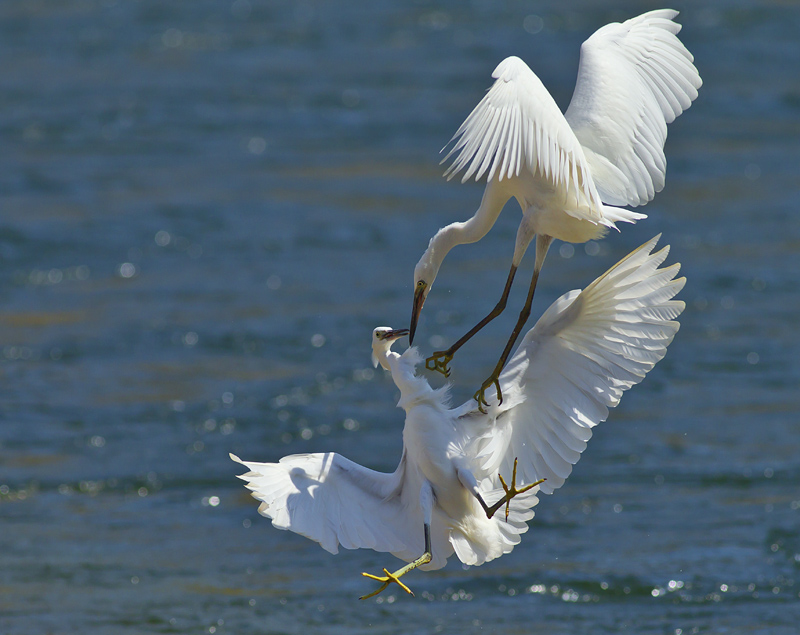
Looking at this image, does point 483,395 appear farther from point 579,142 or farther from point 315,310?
point 315,310

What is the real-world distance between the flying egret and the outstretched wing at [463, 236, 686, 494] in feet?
0.71

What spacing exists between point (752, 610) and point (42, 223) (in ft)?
34.1

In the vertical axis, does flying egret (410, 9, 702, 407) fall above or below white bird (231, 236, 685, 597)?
above

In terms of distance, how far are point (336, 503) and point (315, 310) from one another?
6993 mm

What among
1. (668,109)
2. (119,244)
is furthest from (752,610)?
(119,244)

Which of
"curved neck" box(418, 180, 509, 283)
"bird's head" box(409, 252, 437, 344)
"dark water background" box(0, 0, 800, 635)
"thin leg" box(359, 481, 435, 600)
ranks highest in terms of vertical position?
"curved neck" box(418, 180, 509, 283)

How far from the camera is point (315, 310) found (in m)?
13.3

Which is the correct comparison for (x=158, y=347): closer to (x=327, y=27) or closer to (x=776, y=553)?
(x=776, y=553)

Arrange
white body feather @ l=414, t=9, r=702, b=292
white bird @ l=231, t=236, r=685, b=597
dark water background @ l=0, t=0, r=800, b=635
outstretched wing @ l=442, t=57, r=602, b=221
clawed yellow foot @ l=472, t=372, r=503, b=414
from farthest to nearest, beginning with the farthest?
1. dark water background @ l=0, t=0, r=800, b=635
2. clawed yellow foot @ l=472, t=372, r=503, b=414
3. white bird @ l=231, t=236, r=685, b=597
4. white body feather @ l=414, t=9, r=702, b=292
5. outstretched wing @ l=442, t=57, r=602, b=221

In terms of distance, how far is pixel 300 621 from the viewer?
316 inches

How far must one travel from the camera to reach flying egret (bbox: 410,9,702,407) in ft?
18.6

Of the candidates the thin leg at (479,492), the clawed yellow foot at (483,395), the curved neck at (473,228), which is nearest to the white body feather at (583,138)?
the curved neck at (473,228)

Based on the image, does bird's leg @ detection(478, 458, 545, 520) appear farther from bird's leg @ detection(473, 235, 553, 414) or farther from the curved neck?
the curved neck

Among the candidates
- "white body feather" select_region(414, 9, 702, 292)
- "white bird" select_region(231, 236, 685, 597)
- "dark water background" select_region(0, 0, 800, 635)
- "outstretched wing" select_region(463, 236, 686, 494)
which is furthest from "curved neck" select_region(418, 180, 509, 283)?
"dark water background" select_region(0, 0, 800, 635)
